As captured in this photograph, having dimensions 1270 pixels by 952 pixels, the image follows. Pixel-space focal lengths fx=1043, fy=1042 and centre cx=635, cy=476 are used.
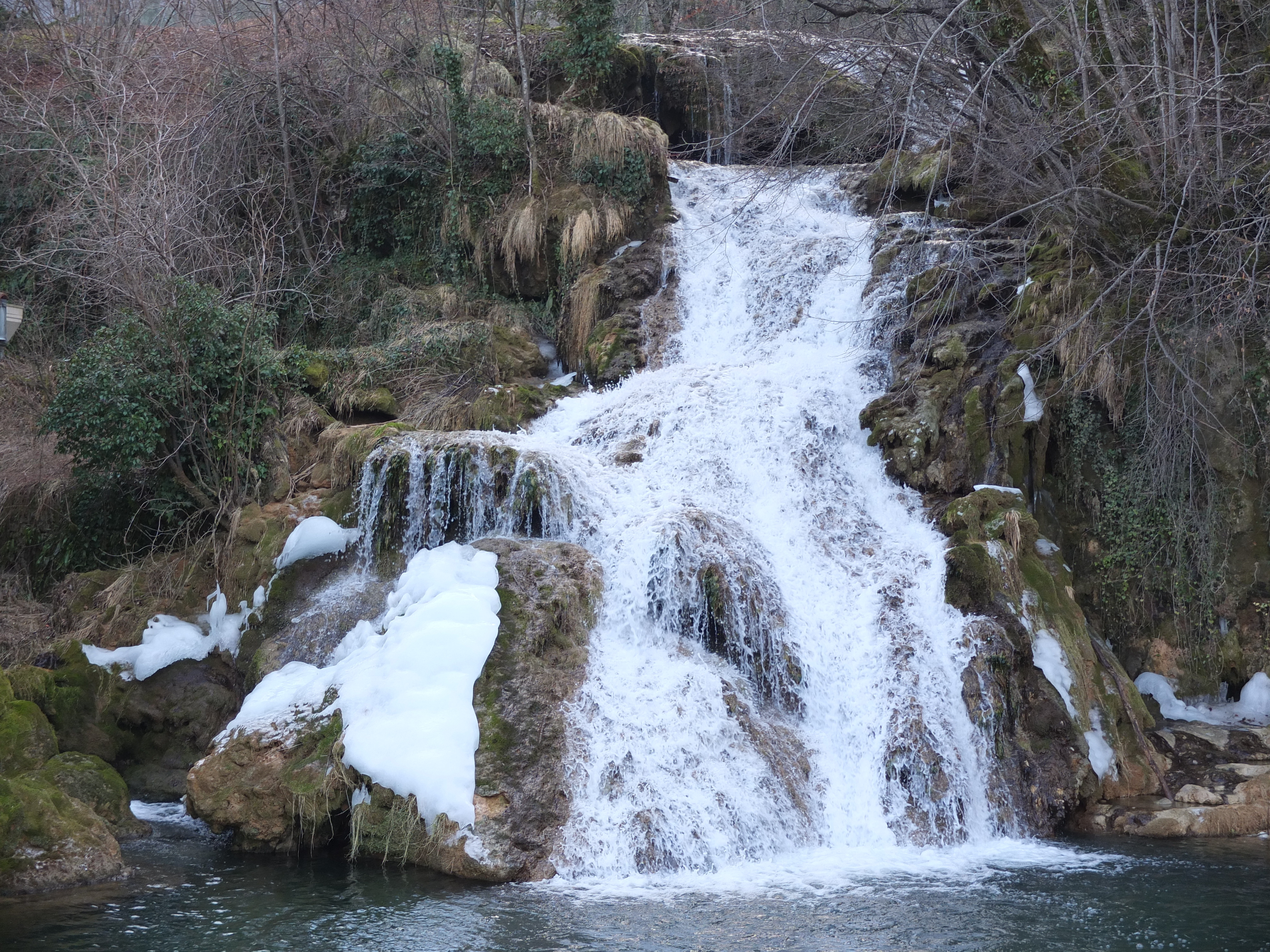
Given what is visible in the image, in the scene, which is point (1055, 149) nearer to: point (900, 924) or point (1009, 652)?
point (1009, 652)

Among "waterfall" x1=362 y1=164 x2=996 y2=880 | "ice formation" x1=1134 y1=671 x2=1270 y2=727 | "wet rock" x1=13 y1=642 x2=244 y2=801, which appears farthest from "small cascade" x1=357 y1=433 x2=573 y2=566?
"ice formation" x1=1134 y1=671 x2=1270 y2=727

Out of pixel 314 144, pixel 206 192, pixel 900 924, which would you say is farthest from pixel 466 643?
pixel 314 144

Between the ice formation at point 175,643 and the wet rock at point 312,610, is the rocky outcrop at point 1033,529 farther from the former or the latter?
the ice formation at point 175,643

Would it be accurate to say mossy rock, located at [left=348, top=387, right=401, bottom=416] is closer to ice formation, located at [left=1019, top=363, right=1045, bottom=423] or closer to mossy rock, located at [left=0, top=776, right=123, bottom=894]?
mossy rock, located at [left=0, top=776, right=123, bottom=894]

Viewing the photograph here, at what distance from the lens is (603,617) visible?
8.71m

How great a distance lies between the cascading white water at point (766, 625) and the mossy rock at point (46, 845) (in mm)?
3023

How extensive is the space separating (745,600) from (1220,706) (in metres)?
4.40

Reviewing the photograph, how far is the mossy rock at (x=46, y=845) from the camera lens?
6.52m

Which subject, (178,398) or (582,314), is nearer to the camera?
(178,398)

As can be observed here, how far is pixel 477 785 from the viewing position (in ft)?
23.6

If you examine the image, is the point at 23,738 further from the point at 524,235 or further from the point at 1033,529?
the point at 524,235

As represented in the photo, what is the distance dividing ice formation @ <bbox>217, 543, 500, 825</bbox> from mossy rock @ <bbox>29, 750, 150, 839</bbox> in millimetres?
981

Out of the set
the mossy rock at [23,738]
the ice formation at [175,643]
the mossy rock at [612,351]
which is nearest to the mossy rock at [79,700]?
the ice formation at [175,643]

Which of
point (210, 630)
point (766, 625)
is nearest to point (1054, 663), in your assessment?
point (766, 625)
